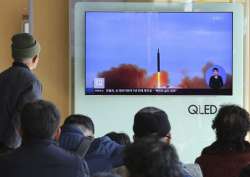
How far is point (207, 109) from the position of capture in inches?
213

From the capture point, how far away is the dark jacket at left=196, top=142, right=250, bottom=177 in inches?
124

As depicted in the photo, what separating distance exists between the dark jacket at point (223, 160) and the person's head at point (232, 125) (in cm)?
5

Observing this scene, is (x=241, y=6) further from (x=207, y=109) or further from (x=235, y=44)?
(x=207, y=109)

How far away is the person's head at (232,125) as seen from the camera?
319cm

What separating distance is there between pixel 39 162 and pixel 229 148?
3.63 ft

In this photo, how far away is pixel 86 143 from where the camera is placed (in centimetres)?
305

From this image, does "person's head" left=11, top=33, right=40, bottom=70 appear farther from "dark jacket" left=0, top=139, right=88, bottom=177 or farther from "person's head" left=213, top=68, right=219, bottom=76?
"person's head" left=213, top=68, right=219, bottom=76

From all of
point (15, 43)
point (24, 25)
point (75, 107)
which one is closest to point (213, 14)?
point (75, 107)

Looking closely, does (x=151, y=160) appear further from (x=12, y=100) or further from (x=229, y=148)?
(x=12, y=100)

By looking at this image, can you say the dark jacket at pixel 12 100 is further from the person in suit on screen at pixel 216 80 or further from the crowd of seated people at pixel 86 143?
the person in suit on screen at pixel 216 80

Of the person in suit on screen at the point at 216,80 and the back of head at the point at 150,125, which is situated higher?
the person in suit on screen at the point at 216,80

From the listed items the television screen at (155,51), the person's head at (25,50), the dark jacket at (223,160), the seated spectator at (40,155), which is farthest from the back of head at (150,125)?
the television screen at (155,51)

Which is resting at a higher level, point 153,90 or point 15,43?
point 15,43

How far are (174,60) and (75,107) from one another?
97 centimetres
